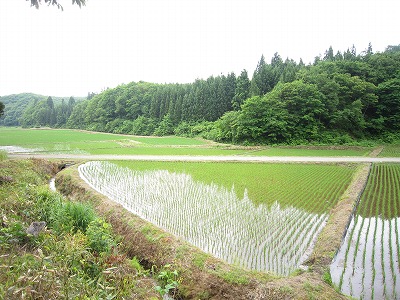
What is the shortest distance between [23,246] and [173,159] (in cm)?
1482

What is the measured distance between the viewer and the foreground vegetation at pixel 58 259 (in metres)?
3.20

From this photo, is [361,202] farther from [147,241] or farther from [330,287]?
[147,241]

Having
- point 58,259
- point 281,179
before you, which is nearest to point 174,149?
point 281,179

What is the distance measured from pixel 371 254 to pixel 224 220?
11.3 feet

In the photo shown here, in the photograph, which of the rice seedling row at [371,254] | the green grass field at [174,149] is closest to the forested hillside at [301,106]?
the green grass field at [174,149]

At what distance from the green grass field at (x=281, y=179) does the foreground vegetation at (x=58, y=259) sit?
5.59 m

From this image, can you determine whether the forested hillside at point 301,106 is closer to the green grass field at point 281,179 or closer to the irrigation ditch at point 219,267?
the green grass field at point 281,179

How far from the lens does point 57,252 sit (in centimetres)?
419

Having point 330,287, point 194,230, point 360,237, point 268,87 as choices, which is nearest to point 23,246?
point 194,230

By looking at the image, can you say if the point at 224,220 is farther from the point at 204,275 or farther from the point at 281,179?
the point at 281,179

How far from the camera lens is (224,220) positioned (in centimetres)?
718

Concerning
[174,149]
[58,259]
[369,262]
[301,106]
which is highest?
[301,106]

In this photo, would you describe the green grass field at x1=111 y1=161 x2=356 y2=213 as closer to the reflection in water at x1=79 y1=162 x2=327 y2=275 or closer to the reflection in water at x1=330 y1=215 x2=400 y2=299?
the reflection in water at x1=79 y1=162 x2=327 y2=275

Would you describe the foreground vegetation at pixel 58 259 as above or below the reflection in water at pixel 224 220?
above
